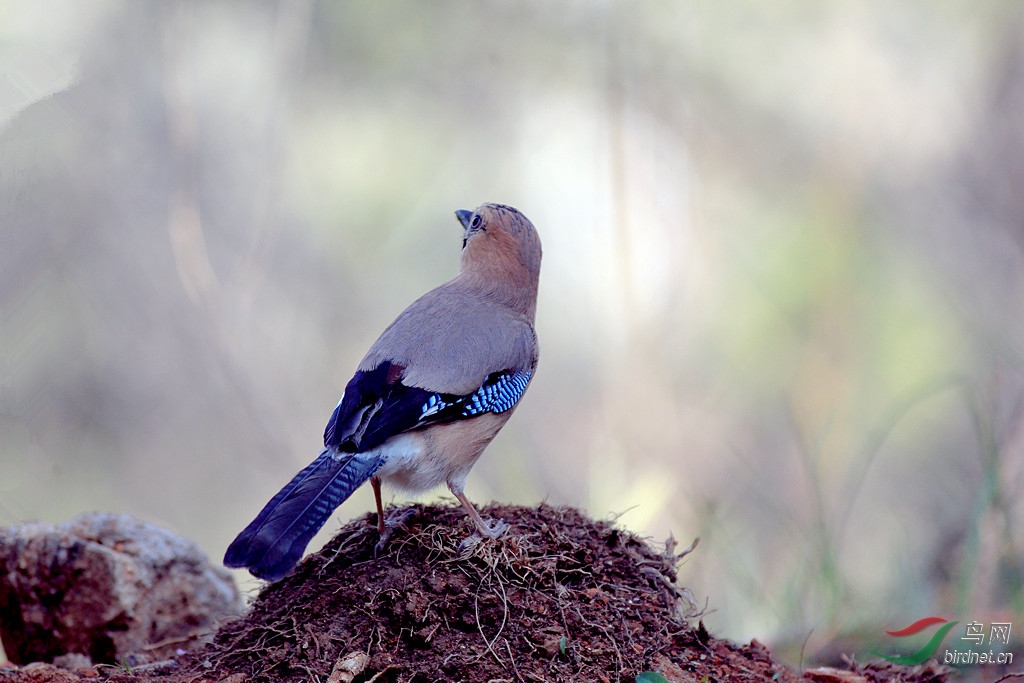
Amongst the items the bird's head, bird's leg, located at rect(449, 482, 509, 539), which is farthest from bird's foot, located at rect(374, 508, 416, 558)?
the bird's head

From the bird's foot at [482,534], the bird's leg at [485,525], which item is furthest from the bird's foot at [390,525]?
the bird's foot at [482,534]

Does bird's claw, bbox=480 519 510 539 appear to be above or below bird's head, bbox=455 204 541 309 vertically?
below

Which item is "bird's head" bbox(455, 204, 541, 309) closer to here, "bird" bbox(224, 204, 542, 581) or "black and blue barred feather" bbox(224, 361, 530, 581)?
"bird" bbox(224, 204, 542, 581)

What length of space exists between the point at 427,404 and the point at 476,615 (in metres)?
1.06

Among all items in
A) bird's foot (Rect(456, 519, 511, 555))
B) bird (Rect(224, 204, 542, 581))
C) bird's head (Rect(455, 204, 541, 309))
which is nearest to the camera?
bird (Rect(224, 204, 542, 581))

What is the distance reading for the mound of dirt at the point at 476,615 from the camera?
3.68m

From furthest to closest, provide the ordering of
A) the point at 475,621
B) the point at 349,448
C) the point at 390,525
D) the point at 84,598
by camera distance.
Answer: the point at 84,598 → the point at 390,525 → the point at 349,448 → the point at 475,621

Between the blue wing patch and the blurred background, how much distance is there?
11.9 feet

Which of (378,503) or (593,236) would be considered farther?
(593,236)

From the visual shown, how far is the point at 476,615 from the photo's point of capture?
379cm

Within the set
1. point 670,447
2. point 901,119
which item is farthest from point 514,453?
point 901,119

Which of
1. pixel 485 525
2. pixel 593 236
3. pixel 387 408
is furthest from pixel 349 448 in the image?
pixel 593 236

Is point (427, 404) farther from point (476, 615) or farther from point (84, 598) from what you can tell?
point (84, 598)

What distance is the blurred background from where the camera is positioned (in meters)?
9.09
